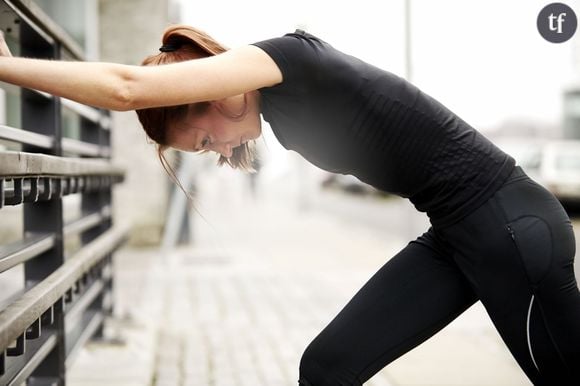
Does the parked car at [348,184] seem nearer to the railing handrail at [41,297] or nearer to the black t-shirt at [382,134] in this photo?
the railing handrail at [41,297]

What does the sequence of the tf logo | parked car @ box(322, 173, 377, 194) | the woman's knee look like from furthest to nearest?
parked car @ box(322, 173, 377, 194) < the tf logo < the woman's knee

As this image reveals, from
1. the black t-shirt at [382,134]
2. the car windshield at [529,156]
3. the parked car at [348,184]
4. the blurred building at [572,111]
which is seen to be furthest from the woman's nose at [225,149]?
the parked car at [348,184]

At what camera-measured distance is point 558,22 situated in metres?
2.86

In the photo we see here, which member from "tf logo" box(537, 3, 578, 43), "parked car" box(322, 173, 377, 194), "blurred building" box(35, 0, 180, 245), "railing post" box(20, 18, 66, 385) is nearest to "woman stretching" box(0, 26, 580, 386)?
"tf logo" box(537, 3, 578, 43)

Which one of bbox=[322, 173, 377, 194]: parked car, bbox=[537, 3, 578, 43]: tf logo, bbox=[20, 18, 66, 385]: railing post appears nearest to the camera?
bbox=[537, 3, 578, 43]: tf logo

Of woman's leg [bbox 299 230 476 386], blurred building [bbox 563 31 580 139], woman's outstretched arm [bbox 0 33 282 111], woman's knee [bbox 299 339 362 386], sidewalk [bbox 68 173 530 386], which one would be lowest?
sidewalk [bbox 68 173 530 386]

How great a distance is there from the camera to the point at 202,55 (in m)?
2.22

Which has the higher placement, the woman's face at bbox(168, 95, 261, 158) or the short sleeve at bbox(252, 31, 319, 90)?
the short sleeve at bbox(252, 31, 319, 90)

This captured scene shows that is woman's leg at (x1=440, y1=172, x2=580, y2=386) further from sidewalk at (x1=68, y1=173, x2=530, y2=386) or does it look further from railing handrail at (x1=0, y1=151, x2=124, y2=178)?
railing handrail at (x1=0, y1=151, x2=124, y2=178)

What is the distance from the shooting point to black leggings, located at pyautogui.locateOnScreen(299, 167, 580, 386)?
2.16 m

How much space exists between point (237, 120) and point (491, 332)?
423cm

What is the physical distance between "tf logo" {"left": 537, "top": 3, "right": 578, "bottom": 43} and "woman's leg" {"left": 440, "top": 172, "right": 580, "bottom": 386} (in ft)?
2.84

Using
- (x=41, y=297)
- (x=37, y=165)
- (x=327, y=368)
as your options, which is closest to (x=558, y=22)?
(x=327, y=368)

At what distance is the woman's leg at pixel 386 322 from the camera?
240 cm
